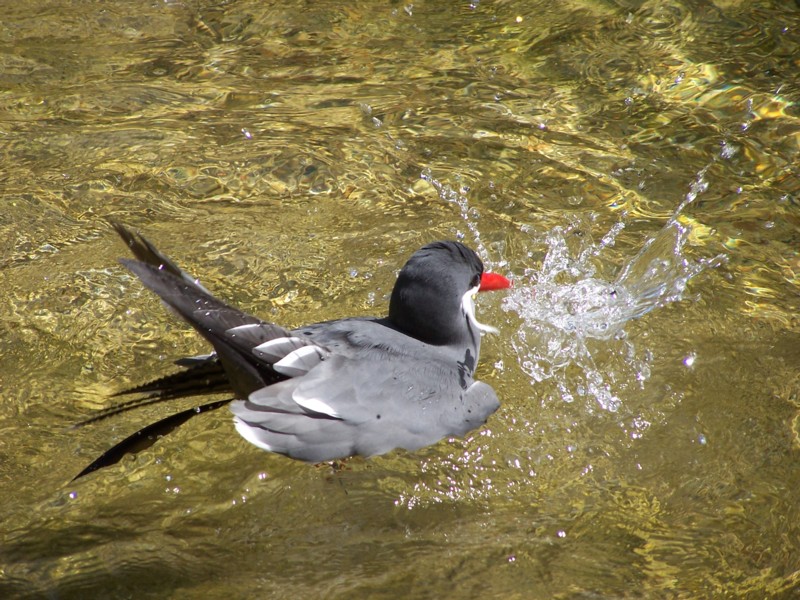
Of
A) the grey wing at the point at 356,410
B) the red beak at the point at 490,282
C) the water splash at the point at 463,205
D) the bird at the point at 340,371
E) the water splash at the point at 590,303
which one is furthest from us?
the water splash at the point at 463,205

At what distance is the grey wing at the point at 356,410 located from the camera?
291 cm

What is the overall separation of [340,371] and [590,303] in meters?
1.60

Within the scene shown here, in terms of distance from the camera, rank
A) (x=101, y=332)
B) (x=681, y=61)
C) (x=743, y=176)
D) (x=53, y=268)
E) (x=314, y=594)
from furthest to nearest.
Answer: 1. (x=681, y=61)
2. (x=743, y=176)
3. (x=53, y=268)
4. (x=101, y=332)
5. (x=314, y=594)

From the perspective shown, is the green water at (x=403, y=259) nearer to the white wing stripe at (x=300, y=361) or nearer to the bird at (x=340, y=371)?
the bird at (x=340, y=371)

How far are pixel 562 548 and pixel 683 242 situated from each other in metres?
2.08

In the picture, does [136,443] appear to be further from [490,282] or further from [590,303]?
[590,303]

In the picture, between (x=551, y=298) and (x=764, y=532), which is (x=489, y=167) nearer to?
(x=551, y=298)

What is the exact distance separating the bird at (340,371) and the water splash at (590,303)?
56 cm

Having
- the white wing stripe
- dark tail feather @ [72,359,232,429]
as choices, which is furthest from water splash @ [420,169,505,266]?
dark tail feather @ [72,359,232,429]

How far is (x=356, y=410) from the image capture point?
3.02m

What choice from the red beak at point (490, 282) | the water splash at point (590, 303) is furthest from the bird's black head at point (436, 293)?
the water splash at point (590, 303)

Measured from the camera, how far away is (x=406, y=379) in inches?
125

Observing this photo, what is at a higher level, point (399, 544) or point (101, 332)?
point (101, 332)

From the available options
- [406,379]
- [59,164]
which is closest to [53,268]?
[59,164]
